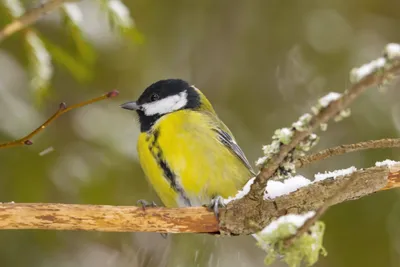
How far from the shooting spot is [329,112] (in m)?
1.19

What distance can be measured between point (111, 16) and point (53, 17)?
1502 mm

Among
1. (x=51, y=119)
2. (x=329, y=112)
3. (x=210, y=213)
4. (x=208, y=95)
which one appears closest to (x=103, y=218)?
(x=210, y=213)

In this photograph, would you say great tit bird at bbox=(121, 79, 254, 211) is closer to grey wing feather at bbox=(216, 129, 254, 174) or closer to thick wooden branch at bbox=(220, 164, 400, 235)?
grey wing feather at bbox=(216, 129, 254, 174)

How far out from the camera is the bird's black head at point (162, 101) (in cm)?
287

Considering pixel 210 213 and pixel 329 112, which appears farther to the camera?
pixel 210 213

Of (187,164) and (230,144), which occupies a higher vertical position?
(230,144)

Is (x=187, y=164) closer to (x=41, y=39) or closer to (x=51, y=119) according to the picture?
(x=41, y=39)

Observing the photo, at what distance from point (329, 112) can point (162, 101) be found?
180 centimetres

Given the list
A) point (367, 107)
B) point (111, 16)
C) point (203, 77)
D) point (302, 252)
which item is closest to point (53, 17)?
point (203, 77)

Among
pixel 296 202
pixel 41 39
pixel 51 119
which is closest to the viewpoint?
pixel 51 119

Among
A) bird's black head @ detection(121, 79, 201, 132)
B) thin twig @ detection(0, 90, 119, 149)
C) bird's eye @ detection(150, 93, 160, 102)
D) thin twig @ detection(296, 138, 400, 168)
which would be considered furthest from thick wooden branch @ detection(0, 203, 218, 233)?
bird's eye @ detection(150, 93, 160, 102)

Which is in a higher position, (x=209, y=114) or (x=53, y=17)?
(x=53, y=17)

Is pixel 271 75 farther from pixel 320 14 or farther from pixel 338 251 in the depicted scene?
pixel 338 251

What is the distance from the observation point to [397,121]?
3.48 meters
